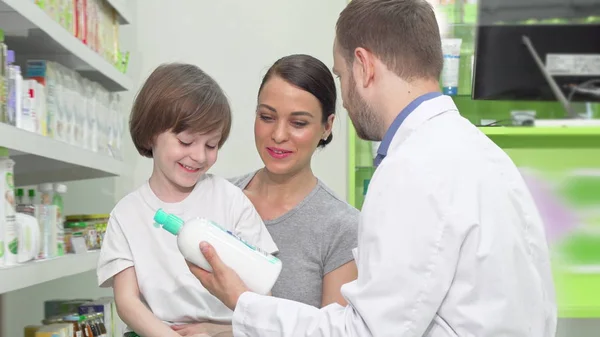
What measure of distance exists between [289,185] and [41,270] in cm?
77

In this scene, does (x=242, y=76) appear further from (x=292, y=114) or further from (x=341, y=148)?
(x=292, y=114)

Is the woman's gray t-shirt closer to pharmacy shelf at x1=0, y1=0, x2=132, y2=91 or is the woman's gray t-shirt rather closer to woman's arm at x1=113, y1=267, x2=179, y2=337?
woman's arm at x1=113, y1=267, x2=179, y2=337

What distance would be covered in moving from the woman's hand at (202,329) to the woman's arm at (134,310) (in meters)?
0.03

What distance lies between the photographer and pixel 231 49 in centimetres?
409

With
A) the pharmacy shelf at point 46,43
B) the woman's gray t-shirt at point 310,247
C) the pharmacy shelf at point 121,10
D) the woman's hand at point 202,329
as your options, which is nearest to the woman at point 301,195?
the woman's gray t-shirt at point 310,247

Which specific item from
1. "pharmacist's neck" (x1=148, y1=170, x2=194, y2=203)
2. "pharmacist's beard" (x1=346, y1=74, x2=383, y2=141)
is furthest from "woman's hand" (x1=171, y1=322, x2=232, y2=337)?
"pharmacist's beard" (x1=346, y1=74, x2=383, y2=141)

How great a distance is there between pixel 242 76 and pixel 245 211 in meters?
2.16

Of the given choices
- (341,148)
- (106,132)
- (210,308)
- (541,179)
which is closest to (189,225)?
(210,308)

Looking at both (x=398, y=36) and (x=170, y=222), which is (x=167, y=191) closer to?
(x=170, y=222)

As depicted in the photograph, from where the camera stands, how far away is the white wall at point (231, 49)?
159 inches

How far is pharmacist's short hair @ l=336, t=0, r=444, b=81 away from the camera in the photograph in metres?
1.59

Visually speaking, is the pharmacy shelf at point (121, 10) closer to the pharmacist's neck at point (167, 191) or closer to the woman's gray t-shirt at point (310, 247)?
the pharmacist's neck at point (167, 191)

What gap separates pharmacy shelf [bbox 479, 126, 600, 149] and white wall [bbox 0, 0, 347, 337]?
2.77 ft

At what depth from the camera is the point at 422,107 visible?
151 cm
